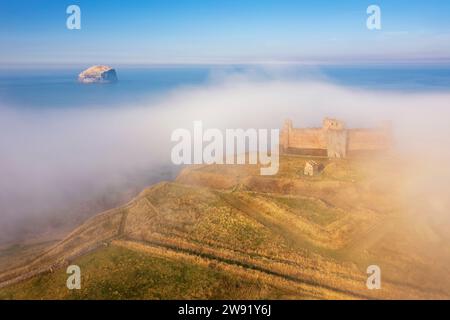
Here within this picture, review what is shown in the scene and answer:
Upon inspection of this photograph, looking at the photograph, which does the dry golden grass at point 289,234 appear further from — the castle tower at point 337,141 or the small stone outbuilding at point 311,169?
the castle tower at point 337,141

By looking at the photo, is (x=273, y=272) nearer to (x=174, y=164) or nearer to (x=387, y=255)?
(x=387, y=255)

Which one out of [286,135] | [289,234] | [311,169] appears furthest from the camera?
[286,135]

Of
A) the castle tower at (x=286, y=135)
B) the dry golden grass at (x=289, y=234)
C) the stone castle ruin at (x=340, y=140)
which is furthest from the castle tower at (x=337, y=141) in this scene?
the castle tower at (x=286, y=135)

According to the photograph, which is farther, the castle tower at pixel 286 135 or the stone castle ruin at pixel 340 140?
the castle tower at pixel 286 135

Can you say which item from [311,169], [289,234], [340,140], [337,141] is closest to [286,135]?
[337,141]

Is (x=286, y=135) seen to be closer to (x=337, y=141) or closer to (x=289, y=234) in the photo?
(x=337, y=141)

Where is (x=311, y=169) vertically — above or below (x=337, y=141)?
below

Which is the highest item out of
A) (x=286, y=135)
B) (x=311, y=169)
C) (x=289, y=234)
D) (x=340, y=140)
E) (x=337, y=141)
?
(x=286, y=135)

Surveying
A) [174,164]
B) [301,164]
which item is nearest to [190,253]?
[301,164]
